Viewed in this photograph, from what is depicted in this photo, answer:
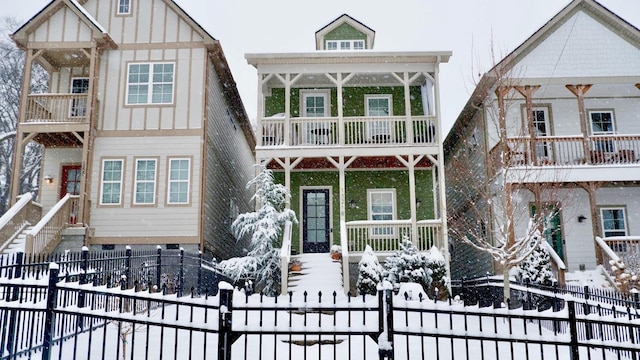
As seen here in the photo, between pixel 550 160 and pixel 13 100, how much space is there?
28.5 m

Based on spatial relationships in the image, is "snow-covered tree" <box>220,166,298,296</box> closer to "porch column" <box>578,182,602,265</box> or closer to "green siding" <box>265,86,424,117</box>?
"green siding" <box>265,86,424,117</box>

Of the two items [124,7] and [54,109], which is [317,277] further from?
[124,7]

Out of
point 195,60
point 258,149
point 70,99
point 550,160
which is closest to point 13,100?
point 70,99

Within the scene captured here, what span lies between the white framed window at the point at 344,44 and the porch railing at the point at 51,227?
10659 mm

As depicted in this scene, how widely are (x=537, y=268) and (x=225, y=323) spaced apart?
10557mm

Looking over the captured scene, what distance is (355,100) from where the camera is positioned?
19375mm

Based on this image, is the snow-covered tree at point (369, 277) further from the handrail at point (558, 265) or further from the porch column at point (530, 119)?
the porch column at point (530, 119)

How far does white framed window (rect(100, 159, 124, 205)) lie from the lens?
16.0 metres

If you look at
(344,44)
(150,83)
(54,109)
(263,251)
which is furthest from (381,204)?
(54,109)

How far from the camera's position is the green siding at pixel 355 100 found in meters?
19.2

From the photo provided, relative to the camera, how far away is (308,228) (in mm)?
18297

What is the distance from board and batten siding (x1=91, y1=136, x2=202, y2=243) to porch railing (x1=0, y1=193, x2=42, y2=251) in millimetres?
1869

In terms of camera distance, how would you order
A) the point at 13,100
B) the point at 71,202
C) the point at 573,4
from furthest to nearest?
the point at 13,100
the point at 573,4
the point at 71,202

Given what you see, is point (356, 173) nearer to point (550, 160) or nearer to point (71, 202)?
point (550, 160)
